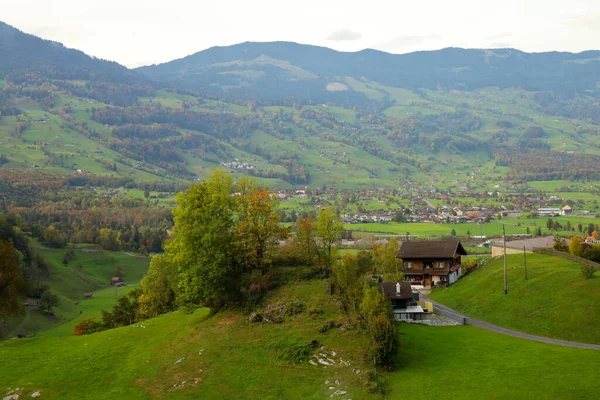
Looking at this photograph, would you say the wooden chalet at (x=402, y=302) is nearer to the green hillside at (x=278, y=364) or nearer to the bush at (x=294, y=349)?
the green hillside at (x=278, y=364)

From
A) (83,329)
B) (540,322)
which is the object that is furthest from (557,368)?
(83,329)

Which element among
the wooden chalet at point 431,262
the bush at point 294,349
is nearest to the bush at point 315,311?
the bush at point 294,349

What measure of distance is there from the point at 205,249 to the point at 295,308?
10944 millimetres

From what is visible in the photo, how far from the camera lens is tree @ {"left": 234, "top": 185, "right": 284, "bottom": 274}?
59.7 meters

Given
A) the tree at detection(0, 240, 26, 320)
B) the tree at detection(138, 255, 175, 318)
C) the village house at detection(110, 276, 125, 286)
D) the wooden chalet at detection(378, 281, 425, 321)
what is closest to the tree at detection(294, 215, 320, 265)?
the wooden chalet at detection(378, 281, 425, 321)

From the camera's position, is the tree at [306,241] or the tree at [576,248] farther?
the tree at [576,248]

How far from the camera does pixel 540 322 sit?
57469 mm

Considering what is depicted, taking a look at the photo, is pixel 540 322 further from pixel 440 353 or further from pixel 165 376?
pixel 165 376

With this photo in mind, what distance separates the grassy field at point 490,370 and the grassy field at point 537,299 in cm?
475

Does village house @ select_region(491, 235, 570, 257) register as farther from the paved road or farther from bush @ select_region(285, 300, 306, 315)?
bush @ select_region(285, 300, 306, 315)

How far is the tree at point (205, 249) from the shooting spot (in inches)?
2212

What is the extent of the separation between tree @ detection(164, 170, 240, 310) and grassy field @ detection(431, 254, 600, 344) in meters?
28.9

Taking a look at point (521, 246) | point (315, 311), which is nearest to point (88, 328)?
point (315, 311)

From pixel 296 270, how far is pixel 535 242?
5926cm
